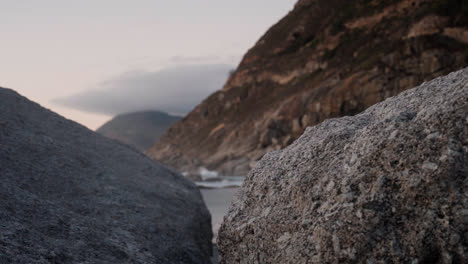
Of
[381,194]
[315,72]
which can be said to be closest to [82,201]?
[381,194]

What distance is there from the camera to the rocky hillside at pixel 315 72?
32969mm

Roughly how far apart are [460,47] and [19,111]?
3500 cm

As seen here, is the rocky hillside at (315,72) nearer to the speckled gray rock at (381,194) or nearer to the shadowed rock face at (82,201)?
the shadowed rock face at (82,201)

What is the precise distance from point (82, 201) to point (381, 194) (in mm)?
4396

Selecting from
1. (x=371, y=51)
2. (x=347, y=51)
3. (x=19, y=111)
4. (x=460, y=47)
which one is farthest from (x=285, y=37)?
(x=19, y=111)

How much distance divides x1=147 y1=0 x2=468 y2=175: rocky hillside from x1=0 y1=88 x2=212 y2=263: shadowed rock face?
1159 inches

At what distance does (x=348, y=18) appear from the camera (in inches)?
1964

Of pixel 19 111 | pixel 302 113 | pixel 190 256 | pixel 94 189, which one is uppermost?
pixel 302 113

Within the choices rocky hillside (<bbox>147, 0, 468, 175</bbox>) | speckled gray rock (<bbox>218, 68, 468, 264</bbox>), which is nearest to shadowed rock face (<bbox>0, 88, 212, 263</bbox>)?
speckled gray rock (<bbox>218, 68, 468, 264</bbox>)

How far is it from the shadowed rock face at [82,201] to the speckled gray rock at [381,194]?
185cm

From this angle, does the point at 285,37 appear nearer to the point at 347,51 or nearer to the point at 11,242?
the point at 347,51

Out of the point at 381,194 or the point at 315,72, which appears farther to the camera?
the point at 315,72

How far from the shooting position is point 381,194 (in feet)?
9.93

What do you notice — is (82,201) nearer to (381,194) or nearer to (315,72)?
(381,194)
